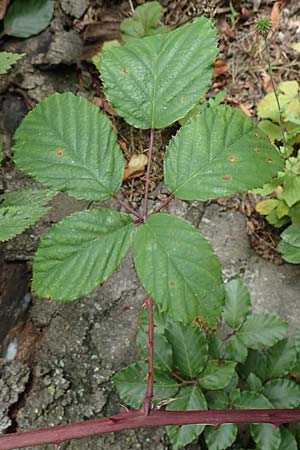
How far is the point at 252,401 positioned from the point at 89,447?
1.62 ft

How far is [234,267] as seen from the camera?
1.96 metres

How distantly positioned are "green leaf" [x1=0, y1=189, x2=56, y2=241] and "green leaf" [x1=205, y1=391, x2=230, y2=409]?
73 cm

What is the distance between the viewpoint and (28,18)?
218cm

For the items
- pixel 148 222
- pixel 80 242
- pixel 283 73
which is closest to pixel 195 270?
pixel 148 222

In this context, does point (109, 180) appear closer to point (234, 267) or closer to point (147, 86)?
point (147, 86)

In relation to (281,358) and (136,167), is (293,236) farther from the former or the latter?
(136,167)

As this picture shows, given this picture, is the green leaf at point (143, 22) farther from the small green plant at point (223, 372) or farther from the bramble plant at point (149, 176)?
the small green plant at point (223, 372)

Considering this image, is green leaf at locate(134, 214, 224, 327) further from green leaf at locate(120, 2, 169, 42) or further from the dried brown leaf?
green leaf at locate(120, 2, 169, 42)

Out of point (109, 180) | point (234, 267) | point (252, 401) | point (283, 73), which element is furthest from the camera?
point (283, 73)

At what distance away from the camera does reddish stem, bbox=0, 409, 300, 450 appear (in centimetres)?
115

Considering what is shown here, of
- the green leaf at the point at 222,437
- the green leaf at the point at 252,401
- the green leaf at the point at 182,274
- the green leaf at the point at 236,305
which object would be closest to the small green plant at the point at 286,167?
the green leaf at the point at 236,305

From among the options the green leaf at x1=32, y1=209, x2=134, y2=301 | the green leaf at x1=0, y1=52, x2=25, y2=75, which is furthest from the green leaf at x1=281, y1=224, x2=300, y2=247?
the green leaf at x1=0, y1=52, x2=25, y2=75

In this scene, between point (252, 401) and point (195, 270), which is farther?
point (252, 401)

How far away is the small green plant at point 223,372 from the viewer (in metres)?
1.52
